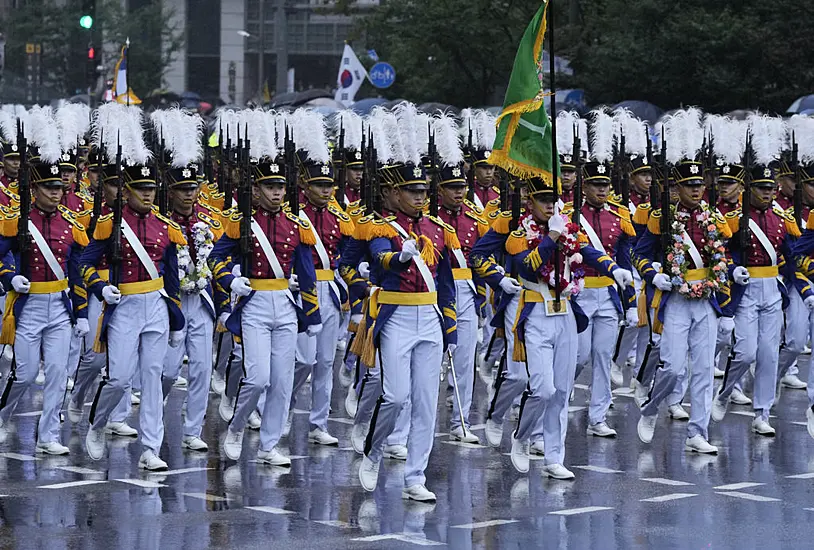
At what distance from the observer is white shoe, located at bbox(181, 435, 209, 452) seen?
43.9 ft

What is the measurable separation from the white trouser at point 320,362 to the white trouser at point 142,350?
1435 mm

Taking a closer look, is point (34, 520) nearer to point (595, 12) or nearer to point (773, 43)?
point (773, 43)

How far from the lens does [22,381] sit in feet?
43.5

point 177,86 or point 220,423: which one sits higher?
point 177,86

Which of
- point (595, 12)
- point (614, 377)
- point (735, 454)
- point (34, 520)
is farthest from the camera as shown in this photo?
point (595, 12)

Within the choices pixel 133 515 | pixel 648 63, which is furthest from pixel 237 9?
pixel 133 515

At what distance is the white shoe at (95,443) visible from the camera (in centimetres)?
1297

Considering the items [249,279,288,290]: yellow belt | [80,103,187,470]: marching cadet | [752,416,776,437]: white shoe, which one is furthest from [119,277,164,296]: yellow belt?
[752,416,776,437]: white shoe

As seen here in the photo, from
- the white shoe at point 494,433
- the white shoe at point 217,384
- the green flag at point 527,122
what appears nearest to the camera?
the green flag at point 527,122

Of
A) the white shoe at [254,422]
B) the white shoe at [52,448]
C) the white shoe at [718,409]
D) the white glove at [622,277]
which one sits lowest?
the white shoe at [52,448]

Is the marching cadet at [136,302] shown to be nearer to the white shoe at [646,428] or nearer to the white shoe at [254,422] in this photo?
the white shoe at [254,422]

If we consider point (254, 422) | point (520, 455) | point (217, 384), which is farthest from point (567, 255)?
point (217, 384)

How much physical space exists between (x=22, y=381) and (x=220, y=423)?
2.13 metres

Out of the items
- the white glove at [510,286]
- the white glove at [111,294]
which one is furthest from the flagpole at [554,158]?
the white glove at [111,294]
